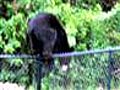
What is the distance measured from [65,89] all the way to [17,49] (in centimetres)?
394

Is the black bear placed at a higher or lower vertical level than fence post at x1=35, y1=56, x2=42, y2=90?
higher

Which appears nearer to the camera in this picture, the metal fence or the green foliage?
the metal fence

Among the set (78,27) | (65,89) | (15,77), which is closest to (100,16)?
(78,27)

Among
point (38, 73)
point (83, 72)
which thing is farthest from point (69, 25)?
point (83, 72)

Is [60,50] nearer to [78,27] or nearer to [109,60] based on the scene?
[109,60]

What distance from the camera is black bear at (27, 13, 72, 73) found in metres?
6.02

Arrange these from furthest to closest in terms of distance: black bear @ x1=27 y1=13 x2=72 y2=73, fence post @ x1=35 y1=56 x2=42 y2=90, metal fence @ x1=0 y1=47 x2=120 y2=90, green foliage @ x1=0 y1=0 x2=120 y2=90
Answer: green foliage @ x1=0 y1=0 x2=120 y2=90
black bear @ x1=27 y1=13 x2=72 y2=73
fence post @ x1=35 y1=56 x2=42 y2=90
metal fence @ x1=0 y1=47 x2=120 y2=90

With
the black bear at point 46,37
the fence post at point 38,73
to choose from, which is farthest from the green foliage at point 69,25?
the fence post at point 38,73

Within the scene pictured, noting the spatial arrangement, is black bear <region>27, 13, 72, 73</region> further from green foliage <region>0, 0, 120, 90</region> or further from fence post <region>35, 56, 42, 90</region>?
green foliage <region>0, 0, 120, 90</region>

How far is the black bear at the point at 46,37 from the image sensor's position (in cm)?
602

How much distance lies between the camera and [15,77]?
24.3ft

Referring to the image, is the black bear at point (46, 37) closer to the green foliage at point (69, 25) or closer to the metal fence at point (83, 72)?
the metal fence at point (83, 72)

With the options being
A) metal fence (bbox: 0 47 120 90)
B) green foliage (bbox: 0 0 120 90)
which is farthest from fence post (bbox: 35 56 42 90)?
green foliage (bbox: 0 0 120 90)

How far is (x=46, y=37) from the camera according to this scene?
20.0 ft
